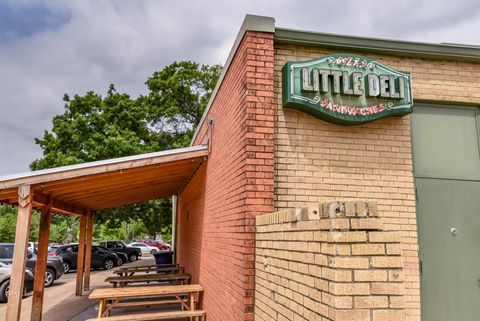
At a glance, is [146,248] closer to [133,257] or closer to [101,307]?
[133,257]

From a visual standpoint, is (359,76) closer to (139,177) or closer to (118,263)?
(139,177)

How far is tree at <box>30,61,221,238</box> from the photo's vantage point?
2089cm

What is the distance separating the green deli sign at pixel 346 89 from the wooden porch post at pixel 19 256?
14.7ft

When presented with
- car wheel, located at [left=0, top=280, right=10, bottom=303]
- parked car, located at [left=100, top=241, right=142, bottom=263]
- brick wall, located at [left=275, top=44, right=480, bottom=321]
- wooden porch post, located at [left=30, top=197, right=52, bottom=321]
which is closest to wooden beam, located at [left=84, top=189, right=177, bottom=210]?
wooden porch post, located at [left=30, top=197, right=52, bottom=321]

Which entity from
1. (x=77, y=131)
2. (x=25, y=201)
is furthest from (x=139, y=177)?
(x=77, y=131)

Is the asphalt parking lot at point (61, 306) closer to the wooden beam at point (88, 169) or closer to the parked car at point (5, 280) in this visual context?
the parked car at point (5, 280)

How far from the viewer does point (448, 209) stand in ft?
17.6

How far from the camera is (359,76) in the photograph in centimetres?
518

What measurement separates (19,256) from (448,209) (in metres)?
6.62

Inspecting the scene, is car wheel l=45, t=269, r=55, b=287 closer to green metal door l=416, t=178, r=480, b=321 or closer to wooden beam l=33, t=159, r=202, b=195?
wooden beam l=33, t=159, r=202, b=195

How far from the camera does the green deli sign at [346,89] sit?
16.4ft

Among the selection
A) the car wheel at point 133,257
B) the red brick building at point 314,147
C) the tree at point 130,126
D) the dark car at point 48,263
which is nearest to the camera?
the red brick building at point 314,147

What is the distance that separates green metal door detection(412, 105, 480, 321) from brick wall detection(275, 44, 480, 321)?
21cm

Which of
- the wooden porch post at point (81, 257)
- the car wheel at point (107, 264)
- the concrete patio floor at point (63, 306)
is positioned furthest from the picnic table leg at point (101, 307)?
the car wheel at point (107, 264)
